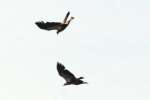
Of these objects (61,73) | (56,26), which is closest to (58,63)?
(61,73)

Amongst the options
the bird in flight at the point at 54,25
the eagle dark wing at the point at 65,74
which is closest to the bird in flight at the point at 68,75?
the eagle dark wing at the point at 65,74

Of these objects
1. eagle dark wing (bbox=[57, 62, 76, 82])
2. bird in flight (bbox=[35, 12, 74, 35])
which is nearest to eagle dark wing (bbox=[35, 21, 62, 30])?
bird in flight (bbox=[35, 12, 74, 35])

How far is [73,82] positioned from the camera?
4628 centimetres

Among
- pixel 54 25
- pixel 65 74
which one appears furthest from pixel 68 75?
pixel 54 25

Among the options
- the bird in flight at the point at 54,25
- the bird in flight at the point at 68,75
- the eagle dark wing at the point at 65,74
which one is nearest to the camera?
the bird in flight at the point at 54,25

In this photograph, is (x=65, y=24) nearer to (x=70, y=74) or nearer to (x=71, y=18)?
(x=71, y=18)

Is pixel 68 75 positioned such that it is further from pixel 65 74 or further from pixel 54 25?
pixel 54 25

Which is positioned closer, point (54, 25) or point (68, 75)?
point (54, 25)

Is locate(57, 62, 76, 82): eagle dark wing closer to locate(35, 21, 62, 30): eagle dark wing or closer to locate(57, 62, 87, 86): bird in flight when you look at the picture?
locate(57, 62, 87, 86): bird in flight

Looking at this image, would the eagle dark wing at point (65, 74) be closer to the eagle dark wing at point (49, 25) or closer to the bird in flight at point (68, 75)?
the bird in flight at point (68, 75)

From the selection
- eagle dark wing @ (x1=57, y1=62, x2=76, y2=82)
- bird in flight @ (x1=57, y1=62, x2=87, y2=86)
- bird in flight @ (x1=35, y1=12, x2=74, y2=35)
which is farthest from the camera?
eagle dark wing @ (x1=57, y1=62, x2=76, y2=82)

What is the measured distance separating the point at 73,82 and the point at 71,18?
8.23 meters

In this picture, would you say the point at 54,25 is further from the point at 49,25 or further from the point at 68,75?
the point at 68,75

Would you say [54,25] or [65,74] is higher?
[54,25]
